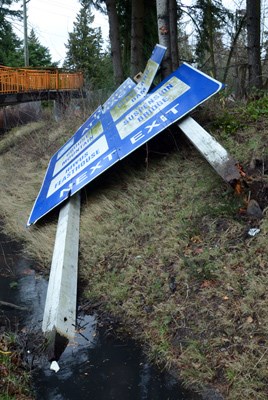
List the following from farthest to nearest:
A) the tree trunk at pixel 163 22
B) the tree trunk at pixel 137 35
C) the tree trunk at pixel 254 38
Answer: the tree trunk at pixel 137 35 < the tree trunk at pixel 254 38 < the tree trunk at pixel 163 22

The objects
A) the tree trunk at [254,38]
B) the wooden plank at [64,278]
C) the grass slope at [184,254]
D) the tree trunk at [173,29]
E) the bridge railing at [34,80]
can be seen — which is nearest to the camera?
the grass slope at [184,254]

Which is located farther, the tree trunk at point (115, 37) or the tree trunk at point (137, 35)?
the tree trunk at point (115, 37)

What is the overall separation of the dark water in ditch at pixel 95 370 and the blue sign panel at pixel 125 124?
2721 millimetres

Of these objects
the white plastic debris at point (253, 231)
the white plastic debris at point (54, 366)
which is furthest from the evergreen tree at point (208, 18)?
the white plastic debris at point (54, 366)

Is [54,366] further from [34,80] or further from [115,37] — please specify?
[34,80]

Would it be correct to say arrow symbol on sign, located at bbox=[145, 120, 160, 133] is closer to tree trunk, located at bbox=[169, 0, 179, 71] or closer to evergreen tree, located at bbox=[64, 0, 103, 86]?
tree trunk, located at bbox=[169, 0, 179, 71]

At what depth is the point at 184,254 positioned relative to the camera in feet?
17.7

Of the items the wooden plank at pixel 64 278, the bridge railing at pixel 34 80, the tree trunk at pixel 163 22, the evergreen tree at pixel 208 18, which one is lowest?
the wooden plank at pixel 64 278

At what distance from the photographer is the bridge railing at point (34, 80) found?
16.5m

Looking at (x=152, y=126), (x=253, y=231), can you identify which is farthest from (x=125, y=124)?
(x=253, y=231)

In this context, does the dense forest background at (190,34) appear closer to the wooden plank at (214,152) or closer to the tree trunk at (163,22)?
the tree trunk at (163,22)

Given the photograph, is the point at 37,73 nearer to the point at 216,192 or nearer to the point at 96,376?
the point at 216,192

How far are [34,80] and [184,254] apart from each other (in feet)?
48.6

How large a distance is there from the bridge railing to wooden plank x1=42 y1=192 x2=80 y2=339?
10001mm
